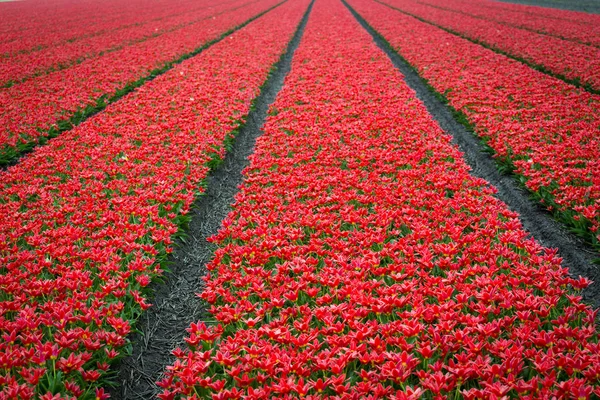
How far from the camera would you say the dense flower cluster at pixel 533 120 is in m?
5.87

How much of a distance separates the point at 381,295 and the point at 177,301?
2.57 metres

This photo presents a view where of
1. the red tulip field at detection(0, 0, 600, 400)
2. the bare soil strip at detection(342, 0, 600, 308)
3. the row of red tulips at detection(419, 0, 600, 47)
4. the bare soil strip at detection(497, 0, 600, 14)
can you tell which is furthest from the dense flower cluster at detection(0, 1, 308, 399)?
the bare soil strip at detection(497, 0, 600, 14)

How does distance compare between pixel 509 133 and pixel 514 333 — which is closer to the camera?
pixel 514 333

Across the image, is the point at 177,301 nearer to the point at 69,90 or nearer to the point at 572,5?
the point at 69,90

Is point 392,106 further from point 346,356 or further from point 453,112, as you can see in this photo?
point 346,356

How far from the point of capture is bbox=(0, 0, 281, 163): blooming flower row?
9.24 m

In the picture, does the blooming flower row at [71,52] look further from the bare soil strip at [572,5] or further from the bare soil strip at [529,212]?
the bare soil strip at [572,5]

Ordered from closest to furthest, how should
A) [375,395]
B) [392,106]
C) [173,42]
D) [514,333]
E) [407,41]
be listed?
[375,395], [514,333], [392,106], [407,41], [173,42]

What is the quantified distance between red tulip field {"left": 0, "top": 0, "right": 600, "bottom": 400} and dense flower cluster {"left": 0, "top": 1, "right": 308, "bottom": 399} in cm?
3

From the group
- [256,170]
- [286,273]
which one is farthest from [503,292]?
[256,170]

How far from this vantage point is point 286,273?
14.3 ft

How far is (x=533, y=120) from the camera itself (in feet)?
29.6

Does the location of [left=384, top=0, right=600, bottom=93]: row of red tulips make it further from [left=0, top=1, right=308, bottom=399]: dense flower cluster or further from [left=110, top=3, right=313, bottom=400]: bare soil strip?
[left=110, top=3, right=313, bottom=400]: bare soil strip

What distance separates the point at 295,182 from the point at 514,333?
392 cm
